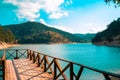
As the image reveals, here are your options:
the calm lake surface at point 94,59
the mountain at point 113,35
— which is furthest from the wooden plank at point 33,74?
the mountain at point 113,35

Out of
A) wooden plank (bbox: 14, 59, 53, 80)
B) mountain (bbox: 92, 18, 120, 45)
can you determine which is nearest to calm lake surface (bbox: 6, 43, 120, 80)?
wooden plank (bbox: 14, 59, 53, 80)

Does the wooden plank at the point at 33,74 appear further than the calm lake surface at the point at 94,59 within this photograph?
No

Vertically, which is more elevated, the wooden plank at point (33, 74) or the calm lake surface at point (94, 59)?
the wooden plank at point (33, 74)

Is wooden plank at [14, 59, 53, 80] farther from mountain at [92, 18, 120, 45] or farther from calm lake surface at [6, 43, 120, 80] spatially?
mountain at [92, 18, 120, 45]

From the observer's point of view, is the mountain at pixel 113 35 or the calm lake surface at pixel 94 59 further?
the mountain at pixel 113 35

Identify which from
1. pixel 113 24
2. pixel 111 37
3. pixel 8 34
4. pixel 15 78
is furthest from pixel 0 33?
pixel 15 78

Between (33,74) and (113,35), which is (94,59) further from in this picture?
(113,35)

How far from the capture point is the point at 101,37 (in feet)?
650

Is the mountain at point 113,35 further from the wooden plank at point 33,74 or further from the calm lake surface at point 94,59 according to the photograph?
the wooden plank at point 33,74

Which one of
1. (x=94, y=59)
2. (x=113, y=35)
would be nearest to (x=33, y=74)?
(x=94, y=59)

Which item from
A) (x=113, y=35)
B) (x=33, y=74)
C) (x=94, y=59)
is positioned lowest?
(x=94, y=59)

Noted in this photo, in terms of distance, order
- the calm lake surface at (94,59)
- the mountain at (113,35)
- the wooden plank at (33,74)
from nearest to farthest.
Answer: the wooden plank at (33,74)
the calm lake surface at (94,59)
the mountain at (113,35)

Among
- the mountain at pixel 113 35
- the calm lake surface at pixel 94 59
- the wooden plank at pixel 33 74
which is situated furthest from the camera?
the mountain at pixel 113 35

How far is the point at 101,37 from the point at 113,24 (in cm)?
1671
